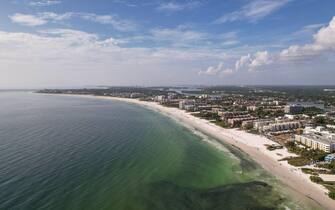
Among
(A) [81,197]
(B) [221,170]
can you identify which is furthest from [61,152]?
(B) [221,170]

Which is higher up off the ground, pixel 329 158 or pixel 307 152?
pixel 329 158

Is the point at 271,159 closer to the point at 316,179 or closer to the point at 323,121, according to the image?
the point at 316,179

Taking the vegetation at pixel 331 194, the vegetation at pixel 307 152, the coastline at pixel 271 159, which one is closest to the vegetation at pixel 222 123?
the coastline at pixel 271 159

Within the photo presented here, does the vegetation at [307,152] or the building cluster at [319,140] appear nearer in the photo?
the vegetation at [307,152]

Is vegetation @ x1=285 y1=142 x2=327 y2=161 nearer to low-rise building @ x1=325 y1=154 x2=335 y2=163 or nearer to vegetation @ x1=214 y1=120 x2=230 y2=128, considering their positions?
low-rise building @ x1=325 y1=154 x2=335 y2=163

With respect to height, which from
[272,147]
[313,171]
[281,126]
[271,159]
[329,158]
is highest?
[281,126]

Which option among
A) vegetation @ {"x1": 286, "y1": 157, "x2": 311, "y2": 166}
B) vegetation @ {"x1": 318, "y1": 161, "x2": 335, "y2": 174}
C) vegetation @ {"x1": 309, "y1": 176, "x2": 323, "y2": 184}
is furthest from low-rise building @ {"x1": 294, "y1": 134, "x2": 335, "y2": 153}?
vegetation @ {"x1": 309, "y1": 176, "x2": 323, "y2": 184}

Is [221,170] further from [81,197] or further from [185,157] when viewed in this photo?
[81,197]

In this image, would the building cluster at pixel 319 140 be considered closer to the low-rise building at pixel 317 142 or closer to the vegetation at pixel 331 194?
the low-rise building at pixel 317 142

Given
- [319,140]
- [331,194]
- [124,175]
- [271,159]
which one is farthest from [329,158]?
[124,175]
